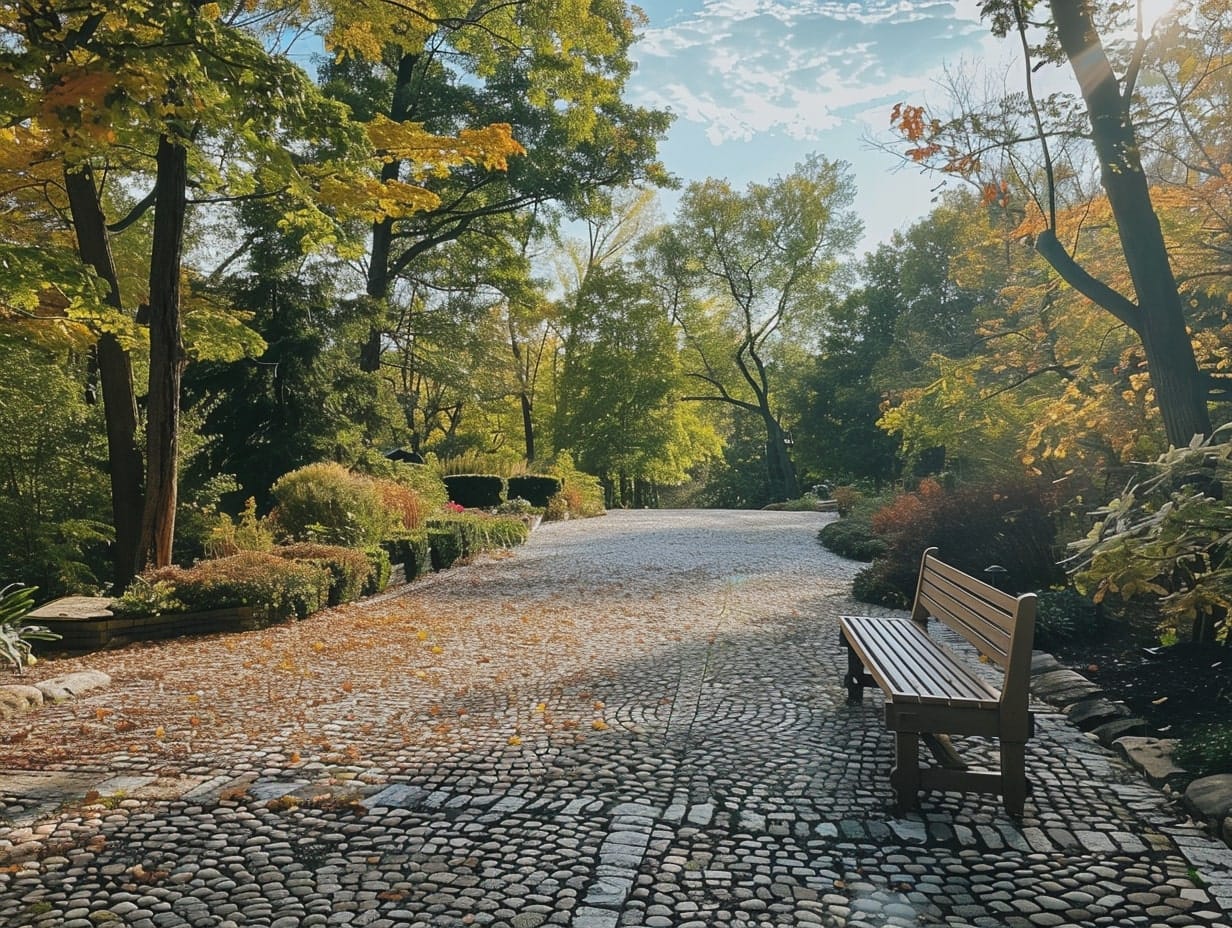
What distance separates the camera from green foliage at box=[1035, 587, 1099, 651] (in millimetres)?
5770

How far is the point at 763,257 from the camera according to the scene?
3412cm

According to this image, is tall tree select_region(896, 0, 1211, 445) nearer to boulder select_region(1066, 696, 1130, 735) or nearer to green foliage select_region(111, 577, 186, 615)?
boulder select_region(1066, 696, 1130, 735)

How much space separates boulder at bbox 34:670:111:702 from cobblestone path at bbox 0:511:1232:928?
0.20 metres

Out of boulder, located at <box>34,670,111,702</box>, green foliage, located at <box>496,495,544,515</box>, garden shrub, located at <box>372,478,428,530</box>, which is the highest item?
garden shrub, located at <box>372,478,428,530</box>

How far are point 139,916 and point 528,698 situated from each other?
265 cm

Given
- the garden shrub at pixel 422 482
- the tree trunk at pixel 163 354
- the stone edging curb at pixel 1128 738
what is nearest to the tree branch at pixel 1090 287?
the stone edging curb at pixel 1128 738

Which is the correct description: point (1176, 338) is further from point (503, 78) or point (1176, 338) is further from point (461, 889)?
point (503, 78)

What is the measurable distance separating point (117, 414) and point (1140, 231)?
32.7ft

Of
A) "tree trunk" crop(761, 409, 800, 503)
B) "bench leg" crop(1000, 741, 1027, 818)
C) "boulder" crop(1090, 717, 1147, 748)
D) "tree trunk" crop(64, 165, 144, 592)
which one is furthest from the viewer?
"tree trunk" crop(761, 409, 800, 503)

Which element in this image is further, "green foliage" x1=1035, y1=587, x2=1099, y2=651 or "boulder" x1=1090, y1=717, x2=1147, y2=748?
"green foliage" x1=1035, y1=587, x2=1099, y2=651

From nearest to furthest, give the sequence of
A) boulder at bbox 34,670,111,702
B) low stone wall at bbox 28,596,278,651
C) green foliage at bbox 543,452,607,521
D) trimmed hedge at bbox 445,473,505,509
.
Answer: boulder at bbox 34,670,111,702
low stone wall at bbox 28,596,278,651
trimmed hedge at bbox 445,473,505,509
green foliage at bbox 543,452,607,521

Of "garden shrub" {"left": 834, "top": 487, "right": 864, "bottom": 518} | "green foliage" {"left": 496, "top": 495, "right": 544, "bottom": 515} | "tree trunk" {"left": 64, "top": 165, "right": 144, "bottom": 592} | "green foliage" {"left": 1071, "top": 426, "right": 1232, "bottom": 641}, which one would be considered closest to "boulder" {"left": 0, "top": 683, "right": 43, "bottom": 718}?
"tree trunk" {"left": 64, "top": 165, "right": 144, "bottom": 592}

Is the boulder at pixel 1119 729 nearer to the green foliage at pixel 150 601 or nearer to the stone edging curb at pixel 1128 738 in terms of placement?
the stone edging curb at pixel 1128 738

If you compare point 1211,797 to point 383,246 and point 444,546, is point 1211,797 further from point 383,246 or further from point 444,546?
point 383,246
